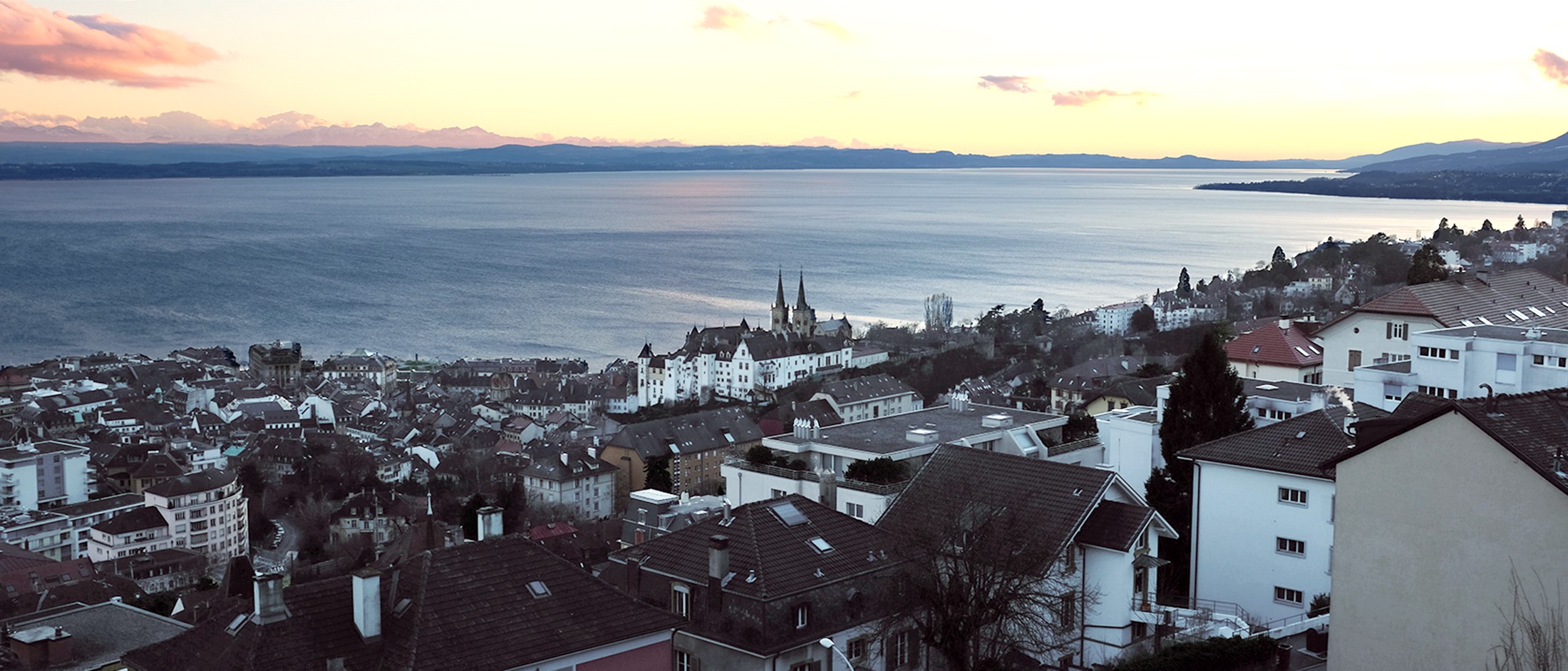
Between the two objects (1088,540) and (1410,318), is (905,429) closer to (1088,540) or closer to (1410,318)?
(1088,540)

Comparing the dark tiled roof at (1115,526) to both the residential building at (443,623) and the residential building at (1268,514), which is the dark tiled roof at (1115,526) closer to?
the residential building at (1268,514)

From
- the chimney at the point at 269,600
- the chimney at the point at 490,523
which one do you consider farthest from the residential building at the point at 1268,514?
the chimney at the point at 269,600

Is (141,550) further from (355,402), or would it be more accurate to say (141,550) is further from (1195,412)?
(1195,412)

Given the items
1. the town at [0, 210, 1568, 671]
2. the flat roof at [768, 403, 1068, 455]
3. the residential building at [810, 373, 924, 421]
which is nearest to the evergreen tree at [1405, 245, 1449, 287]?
the town at [0, 210, 1568, 671]

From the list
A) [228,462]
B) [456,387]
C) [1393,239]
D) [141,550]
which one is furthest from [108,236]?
[1393,239]

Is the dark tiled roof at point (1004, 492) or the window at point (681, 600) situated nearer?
the window at point (681, 600)

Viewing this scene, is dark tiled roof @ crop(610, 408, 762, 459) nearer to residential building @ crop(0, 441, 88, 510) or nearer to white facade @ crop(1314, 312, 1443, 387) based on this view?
residential building @ crop(0, 441, 88, 510)

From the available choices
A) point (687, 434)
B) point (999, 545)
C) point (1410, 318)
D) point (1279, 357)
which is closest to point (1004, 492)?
point (999, 545)
